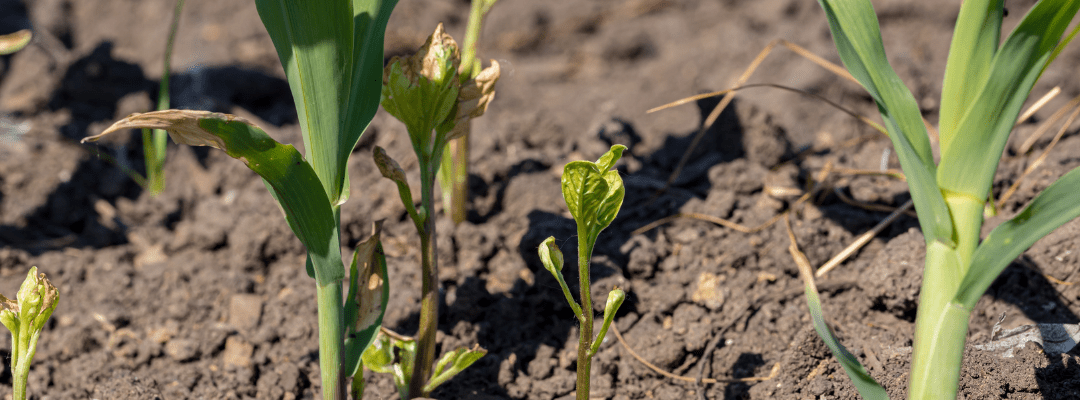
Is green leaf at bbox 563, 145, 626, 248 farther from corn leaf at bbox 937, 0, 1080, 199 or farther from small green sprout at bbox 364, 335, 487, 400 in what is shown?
corn leaf at bbox 937, 0, 1080, 199

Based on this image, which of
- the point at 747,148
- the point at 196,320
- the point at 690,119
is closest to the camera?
Result: the point at 196,320

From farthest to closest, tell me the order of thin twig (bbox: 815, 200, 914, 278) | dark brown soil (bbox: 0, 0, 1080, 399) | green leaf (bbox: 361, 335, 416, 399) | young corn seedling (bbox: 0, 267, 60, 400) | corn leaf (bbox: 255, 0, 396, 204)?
thin twig (bbox: 815, 200, 914, 278)
dark brown soil (bbox: 0, 0, 1080, 399)
green leaf (bbox: 361, 335, 416, 399)
young corn seedling (bbox: 0, 267, 60, 400)
corn leaf (bbox: 255, 0, 396, 204)

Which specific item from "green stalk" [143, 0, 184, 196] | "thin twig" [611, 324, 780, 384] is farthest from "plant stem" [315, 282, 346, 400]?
"green stalk" [143, 0, 184, 196]

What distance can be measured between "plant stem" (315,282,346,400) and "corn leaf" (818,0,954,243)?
0.71m

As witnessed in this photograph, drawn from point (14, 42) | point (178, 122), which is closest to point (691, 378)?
point (178, 122)

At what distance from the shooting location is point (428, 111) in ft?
2.97

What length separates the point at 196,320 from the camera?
4.41ft

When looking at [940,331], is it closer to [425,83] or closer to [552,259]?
[552,259]

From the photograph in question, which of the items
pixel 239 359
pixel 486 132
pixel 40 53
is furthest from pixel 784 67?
pixel 40 53

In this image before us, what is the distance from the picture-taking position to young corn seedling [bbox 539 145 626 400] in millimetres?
767

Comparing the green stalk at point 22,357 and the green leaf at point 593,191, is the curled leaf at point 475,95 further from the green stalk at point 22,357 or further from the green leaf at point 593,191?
the green stalk at point 22,357

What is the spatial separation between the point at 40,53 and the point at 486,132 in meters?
1.67

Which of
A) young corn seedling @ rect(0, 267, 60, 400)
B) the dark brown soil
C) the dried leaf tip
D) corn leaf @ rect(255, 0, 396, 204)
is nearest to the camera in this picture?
the dried leaf tip

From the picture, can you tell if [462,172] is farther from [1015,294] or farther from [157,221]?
[1015,294]
